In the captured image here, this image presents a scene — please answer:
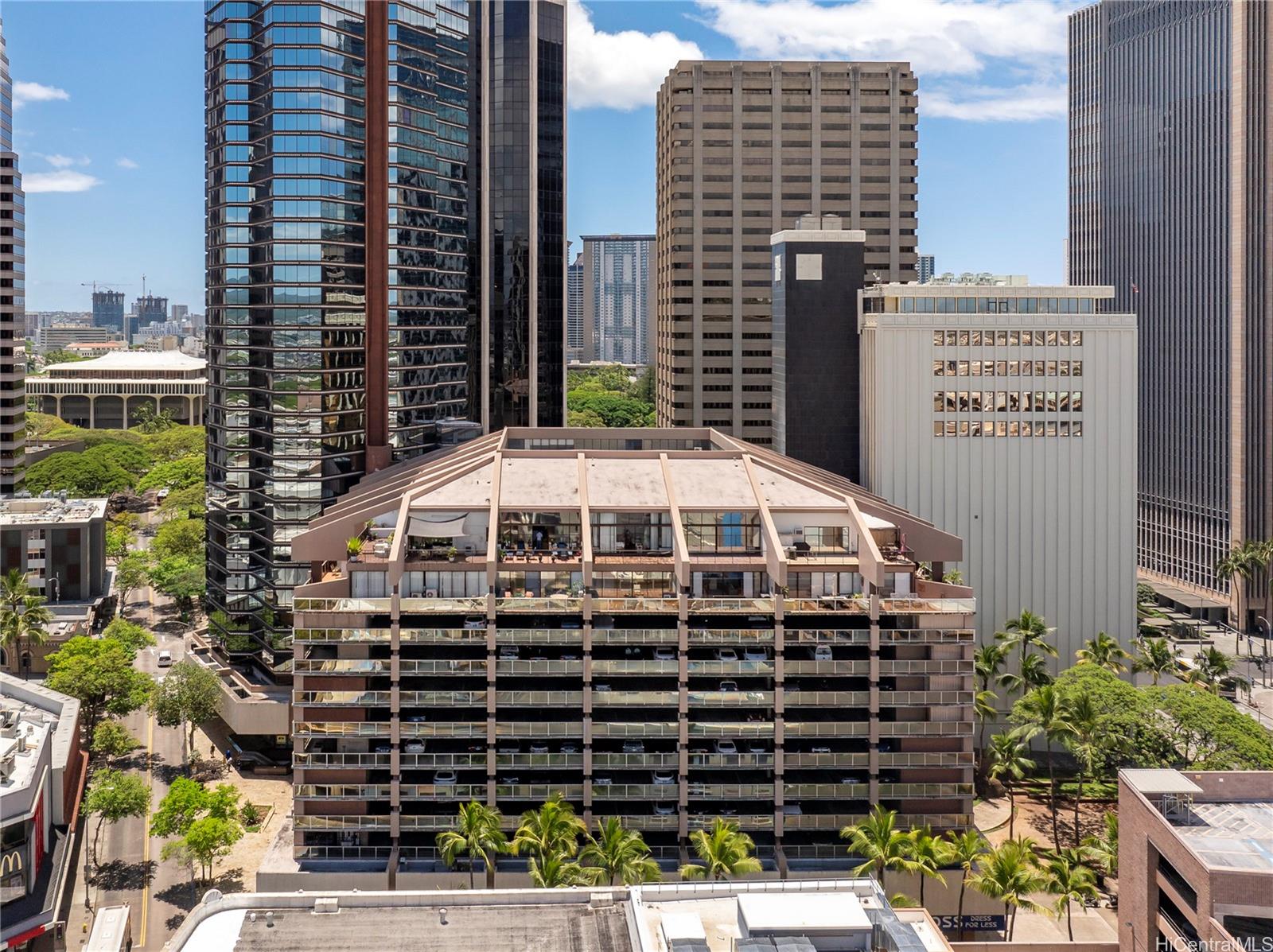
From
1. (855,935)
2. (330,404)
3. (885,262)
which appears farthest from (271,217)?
(885,262)

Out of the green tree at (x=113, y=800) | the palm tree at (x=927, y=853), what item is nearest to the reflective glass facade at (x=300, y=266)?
the green tree at (x=113, y=800)

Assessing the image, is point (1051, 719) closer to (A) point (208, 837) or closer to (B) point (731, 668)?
(B) point (731, 668)

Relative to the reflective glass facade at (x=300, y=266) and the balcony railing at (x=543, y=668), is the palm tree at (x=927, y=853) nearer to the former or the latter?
the balcony railing at (x=543, y=668)

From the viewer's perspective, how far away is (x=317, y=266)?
115 meters

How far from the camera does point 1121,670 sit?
109312 millimetres

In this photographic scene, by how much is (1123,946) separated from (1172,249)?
164675 mm

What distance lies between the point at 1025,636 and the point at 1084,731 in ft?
64.5

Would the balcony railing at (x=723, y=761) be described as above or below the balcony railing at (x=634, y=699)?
below

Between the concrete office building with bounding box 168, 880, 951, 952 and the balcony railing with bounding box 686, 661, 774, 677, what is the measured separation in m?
24.4

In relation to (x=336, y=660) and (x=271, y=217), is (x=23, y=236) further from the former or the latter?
(x=336, y=660)

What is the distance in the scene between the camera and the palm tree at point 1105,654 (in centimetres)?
10488

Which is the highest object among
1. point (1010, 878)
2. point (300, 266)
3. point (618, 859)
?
point (300, 266)

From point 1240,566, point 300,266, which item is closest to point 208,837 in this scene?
point 300,266

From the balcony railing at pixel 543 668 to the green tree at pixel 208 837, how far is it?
2325 centimetres
